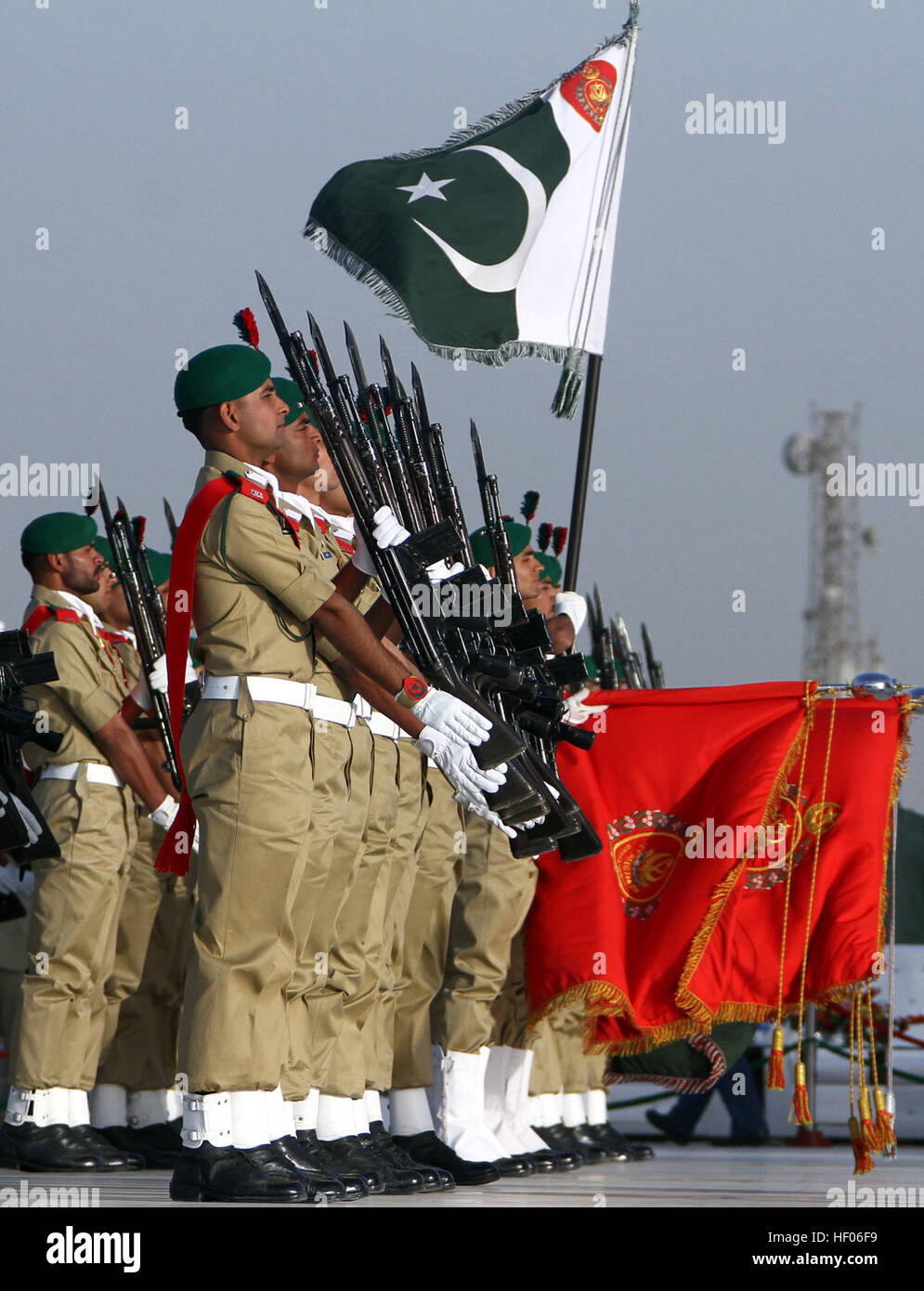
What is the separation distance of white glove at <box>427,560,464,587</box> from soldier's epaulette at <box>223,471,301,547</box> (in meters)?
0.40

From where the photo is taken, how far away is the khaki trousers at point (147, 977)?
6.75m

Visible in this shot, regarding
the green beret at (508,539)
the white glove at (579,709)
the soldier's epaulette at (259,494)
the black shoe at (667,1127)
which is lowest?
the black shoe at (667,1127)

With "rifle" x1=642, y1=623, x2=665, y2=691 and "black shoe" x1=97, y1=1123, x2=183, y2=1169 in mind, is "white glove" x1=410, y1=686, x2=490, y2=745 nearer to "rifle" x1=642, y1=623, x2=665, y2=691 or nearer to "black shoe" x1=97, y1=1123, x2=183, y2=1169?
"black shoe" x1=97, y1=1123, x2=183, y2=1169

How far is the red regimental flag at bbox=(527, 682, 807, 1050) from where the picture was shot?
645 cm

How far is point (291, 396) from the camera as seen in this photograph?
17.9 ft

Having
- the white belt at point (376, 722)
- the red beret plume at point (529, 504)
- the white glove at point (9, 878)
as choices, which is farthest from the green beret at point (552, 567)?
the white glove at point (9, 878)

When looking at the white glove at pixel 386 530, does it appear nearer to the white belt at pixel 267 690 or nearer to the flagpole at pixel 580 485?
the white belt at pixel 267 690

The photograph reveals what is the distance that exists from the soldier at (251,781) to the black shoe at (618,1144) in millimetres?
2972

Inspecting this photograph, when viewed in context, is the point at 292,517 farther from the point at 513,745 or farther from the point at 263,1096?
the point at 263,1096

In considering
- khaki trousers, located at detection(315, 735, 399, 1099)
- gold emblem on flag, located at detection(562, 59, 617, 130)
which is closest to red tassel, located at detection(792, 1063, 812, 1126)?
khaki trousers, located at detection(315, 735, 399, 1099)

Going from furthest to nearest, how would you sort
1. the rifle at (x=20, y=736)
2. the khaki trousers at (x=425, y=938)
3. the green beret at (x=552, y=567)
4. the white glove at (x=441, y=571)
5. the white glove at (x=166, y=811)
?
the green beret at (x=552, y=567)
the white glove at (x=166, y=811)
the khaki trousers at (x=425, y=938)
the rifle at (x=20, y=736)
the white glove at (x=441, y=571)

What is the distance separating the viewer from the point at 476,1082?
591 centimetres

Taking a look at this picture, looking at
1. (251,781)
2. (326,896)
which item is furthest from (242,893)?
(326,896)
